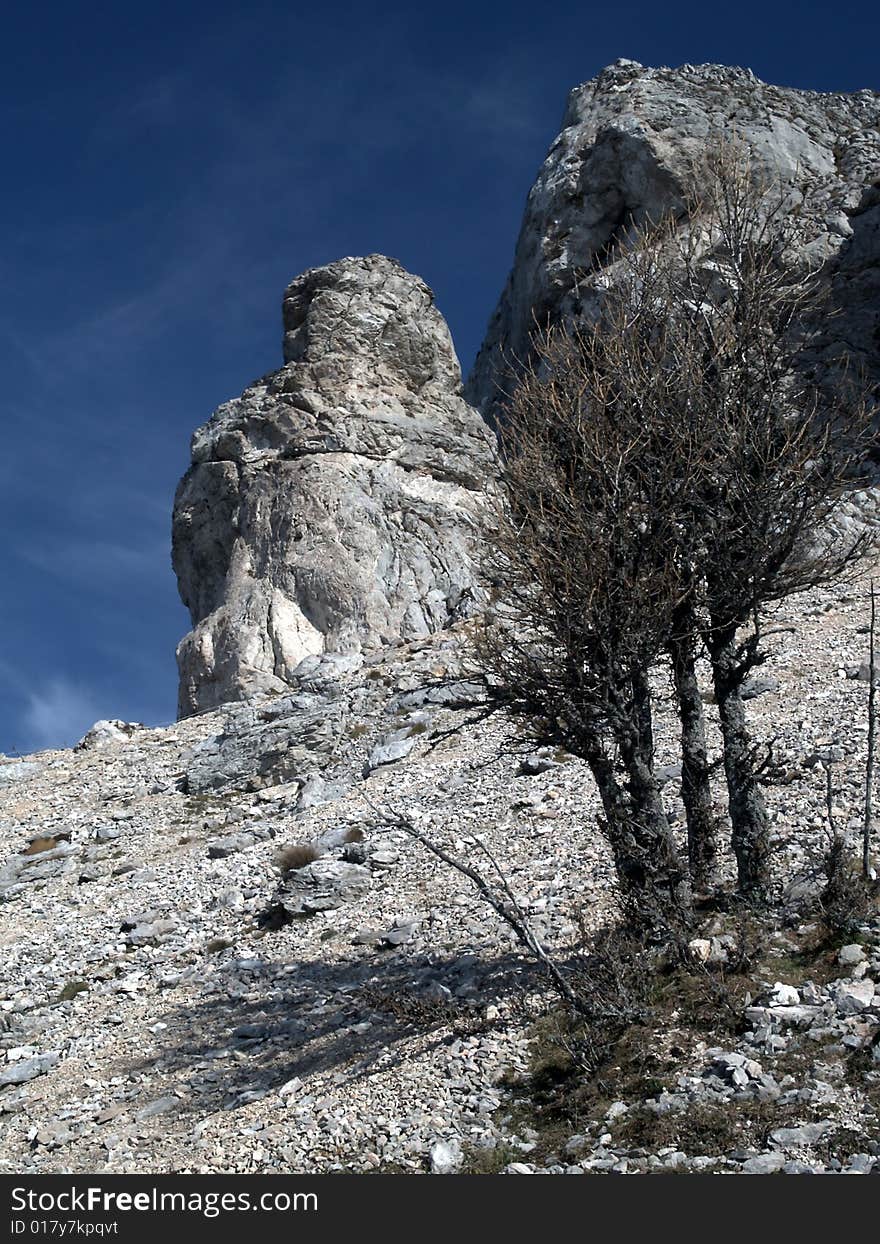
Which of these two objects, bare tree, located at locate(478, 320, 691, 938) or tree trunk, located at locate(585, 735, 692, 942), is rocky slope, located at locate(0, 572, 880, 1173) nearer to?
tree trunk, located at locate(585, 735, 692, 942)

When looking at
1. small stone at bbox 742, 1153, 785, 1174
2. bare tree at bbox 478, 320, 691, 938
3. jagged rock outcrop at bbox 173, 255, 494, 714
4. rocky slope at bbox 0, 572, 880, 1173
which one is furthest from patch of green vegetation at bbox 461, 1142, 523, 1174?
jagged rock outcrop at bbox 173, 255, 494, 714

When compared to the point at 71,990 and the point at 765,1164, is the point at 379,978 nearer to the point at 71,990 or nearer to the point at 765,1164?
the point at 71,990

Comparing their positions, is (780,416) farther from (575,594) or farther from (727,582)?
(575,594)

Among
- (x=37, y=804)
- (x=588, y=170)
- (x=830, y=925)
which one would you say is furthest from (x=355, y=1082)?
(x=588, y=170)

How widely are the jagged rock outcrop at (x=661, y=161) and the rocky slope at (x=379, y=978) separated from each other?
2596 centimetres

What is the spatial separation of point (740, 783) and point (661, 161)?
139 feet

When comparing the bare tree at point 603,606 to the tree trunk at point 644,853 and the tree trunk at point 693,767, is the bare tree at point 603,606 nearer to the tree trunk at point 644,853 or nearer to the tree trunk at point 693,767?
the tree trunk at point 644,853

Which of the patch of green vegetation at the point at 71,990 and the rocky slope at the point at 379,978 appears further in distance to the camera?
the patch of green vegetation at the point at 71,990

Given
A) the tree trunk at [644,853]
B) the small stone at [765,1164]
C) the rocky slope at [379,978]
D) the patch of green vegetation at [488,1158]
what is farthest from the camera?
the tree trunk at [644,853]

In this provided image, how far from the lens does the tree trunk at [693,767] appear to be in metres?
10.8

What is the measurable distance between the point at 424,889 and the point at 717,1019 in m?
6.50

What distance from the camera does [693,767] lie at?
1090cm

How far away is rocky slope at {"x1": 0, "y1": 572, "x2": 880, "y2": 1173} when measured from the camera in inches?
299

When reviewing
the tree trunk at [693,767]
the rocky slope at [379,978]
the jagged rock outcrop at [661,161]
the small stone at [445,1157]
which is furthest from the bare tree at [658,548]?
the jagged rock outcrop at [661,161]
